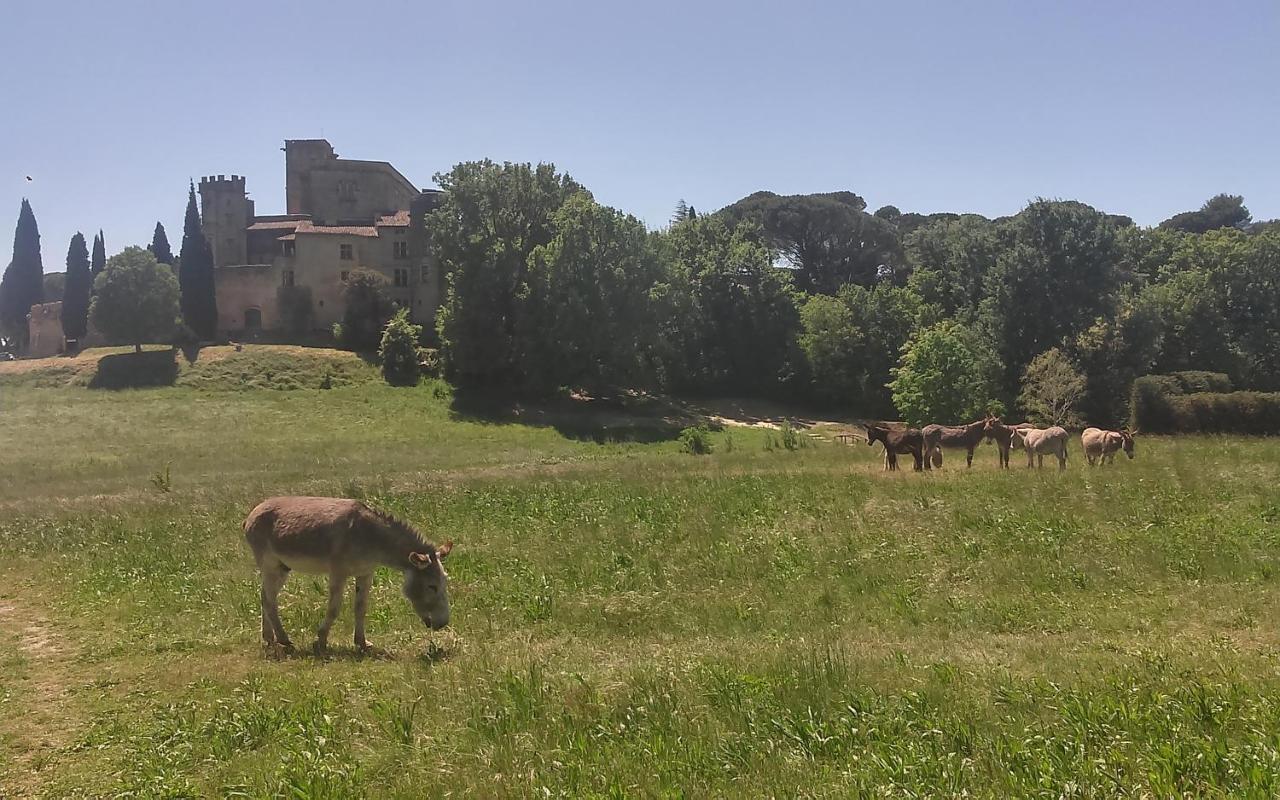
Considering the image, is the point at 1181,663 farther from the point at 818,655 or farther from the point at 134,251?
the point at 134,251

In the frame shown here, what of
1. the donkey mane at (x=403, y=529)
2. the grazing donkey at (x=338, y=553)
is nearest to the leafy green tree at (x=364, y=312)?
the grazing donkey at (x=338, y=553)

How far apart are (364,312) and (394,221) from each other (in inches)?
615

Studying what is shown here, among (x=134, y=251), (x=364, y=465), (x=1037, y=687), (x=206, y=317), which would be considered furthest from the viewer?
(x=206, y=317)

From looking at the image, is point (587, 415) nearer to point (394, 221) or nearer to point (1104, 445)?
point (394, 221)

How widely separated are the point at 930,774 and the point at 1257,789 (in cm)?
195

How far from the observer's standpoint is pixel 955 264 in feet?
257

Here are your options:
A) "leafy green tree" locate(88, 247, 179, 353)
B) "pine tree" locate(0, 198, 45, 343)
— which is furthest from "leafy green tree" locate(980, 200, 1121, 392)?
"pine tree" locate(0, 198, 45, 343)

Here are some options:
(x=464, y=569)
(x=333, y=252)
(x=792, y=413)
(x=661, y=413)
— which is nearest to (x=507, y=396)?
(x=661, y=413)

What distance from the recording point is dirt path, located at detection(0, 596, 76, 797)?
7.45 m

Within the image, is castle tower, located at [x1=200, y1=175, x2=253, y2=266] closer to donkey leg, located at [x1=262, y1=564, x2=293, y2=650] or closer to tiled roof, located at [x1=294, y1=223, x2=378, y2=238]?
tiled roof, located at [x1=294, y1=223, x2=378, y2=238]

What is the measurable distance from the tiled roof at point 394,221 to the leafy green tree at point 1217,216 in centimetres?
8897

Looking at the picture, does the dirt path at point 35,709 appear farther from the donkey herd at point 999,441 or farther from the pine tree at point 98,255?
the pine tree at point 98,255

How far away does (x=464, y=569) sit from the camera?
16.4 meters

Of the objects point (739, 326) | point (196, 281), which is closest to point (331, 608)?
point (739, 326)
